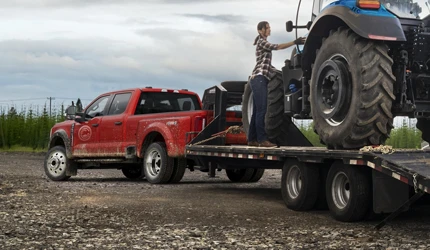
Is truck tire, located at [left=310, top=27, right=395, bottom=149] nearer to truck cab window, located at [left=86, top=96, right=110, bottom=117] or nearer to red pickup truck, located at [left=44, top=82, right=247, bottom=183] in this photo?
red pickup truck, located at [left=44, top=82, right=247, bottom=183]

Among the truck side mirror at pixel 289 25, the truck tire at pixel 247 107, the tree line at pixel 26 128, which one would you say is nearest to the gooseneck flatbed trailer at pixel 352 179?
the truck tire at pixel 247 107

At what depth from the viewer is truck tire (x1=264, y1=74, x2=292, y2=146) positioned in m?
9.86

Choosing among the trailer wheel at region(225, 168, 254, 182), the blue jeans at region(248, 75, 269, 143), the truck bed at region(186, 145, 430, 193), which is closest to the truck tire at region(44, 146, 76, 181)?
the trailer wheel at region(225, 168, 254, 182)

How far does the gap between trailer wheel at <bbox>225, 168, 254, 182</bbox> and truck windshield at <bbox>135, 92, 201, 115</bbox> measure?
1.64 metres

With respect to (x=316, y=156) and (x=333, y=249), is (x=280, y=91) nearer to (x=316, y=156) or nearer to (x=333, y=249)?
(x=316, y=156)

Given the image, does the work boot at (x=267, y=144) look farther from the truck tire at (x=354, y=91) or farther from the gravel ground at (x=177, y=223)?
the truck tire at (x=354, y=91)

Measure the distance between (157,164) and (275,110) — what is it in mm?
3953

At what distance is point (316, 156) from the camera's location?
798cm

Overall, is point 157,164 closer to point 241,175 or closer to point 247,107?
point 241,175

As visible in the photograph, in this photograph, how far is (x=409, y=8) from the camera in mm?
7836

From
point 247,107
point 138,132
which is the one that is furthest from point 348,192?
point 138,132

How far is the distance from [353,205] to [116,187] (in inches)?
238

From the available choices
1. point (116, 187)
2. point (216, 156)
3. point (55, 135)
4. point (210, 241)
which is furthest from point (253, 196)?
point (55, 135)

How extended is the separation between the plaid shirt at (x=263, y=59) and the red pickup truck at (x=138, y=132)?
211cm
